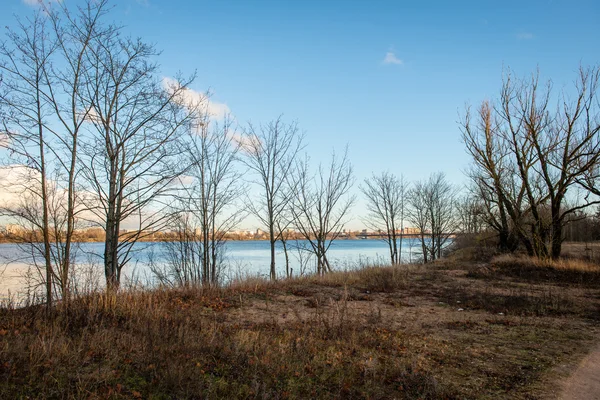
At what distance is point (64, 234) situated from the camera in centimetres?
875

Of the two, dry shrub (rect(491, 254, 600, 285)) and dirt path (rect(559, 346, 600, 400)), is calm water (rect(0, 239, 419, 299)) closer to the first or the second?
dry shrub (rect(491, 254, 600, 285))

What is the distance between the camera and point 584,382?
4.55 m

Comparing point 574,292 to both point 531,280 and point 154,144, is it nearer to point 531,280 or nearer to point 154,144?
point 531,280

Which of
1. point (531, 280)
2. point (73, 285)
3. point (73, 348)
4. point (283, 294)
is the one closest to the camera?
point (73, 348)

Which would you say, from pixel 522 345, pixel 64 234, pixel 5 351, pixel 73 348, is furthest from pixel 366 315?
pixel 64 234

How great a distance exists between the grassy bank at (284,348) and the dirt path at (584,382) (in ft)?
0.52

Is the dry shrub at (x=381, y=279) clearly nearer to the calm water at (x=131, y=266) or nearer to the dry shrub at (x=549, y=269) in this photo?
the calm water at (x=131, y=266)

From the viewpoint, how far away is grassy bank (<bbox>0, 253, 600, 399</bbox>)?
13.0 feet

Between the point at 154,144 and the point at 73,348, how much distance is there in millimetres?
5820

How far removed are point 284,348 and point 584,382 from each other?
3714mm

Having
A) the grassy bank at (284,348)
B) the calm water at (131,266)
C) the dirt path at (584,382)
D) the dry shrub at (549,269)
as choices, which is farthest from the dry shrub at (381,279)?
the dirt path at (584,382)

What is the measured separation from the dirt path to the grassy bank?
16 centimetres

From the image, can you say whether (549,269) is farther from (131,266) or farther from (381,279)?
(131,266)

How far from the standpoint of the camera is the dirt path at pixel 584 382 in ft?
13.7
